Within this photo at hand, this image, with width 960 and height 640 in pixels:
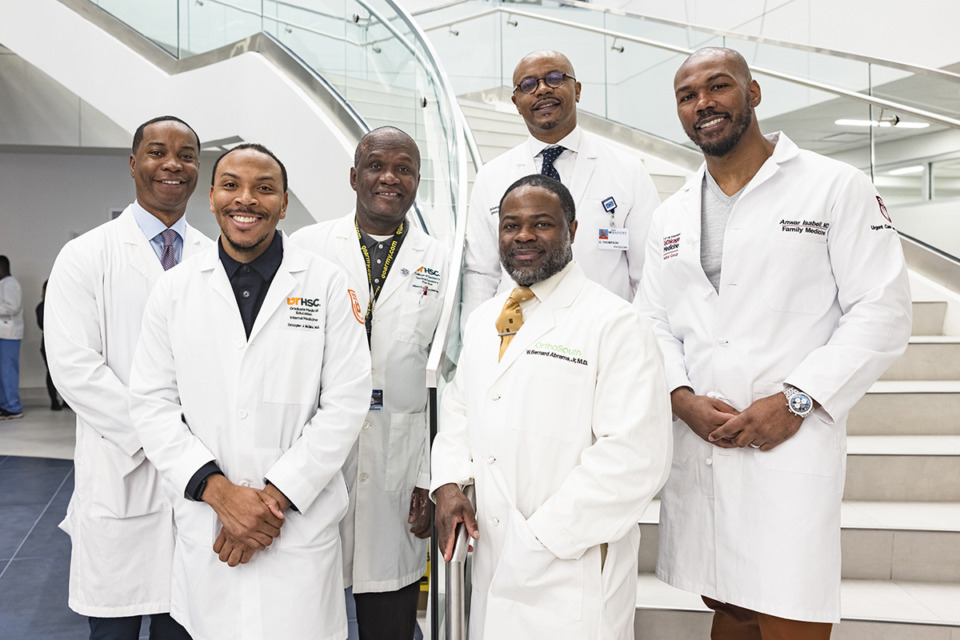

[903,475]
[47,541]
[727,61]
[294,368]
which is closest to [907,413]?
[903,475]

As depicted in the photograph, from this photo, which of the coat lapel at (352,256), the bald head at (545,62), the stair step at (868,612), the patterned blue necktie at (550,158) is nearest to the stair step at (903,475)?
the stair step at (868,612)

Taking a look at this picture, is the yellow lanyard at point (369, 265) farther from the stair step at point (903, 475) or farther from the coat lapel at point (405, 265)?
the stair step at point (903, 475)

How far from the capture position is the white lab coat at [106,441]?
2240 mm

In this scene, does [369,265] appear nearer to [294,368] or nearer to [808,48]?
[294,368]

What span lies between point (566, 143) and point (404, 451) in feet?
4.13

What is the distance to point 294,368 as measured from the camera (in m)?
2.00

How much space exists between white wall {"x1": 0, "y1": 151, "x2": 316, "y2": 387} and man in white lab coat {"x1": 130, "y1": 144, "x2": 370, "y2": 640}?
8.39 meters

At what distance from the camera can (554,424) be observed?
1811mm

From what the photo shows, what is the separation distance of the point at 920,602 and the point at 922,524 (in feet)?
1.03

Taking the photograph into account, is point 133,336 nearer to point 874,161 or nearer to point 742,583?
point 742,583

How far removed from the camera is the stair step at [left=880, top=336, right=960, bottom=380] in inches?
145

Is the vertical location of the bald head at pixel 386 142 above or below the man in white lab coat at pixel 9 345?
above

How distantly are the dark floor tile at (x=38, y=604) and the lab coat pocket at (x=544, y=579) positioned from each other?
8.63 feet

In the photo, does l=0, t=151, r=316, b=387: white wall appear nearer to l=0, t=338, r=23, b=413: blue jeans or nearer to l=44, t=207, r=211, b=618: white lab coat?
l=0, t=338, r=23, b=413: blue jeans
